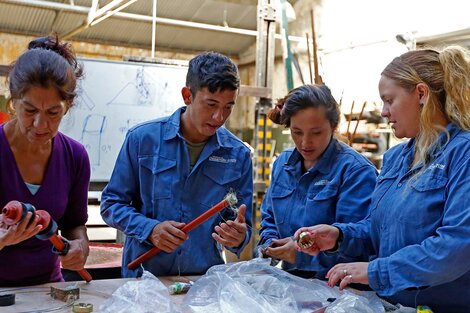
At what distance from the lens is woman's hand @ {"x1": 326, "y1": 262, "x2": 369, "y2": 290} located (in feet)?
5.11

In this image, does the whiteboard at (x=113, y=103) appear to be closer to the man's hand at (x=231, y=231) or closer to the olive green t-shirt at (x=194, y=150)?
the olive green t-shirt at (x=194, y=150)

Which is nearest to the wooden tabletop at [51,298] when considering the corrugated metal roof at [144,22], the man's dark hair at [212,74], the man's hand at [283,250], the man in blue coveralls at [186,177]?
the man in blue coveralls at [186,177]

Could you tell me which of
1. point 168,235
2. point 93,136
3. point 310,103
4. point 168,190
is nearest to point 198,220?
point 168,235

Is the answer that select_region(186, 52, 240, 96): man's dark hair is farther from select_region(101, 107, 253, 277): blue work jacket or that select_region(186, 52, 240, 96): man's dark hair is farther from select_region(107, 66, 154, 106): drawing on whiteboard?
select_region(107, 66, 154, 106): drawing on whiteboard

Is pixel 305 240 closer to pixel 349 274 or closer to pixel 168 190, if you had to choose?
pixel 349 274

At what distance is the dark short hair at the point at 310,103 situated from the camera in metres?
2.00

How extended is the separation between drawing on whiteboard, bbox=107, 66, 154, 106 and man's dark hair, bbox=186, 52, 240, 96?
3096mm

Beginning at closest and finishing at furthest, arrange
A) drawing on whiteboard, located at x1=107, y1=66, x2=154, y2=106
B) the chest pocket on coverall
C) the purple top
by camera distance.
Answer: the purple top, the chest pocket on coverall, drawing on whiteboard, located at x1=107, y1=66, x2=154, y2=106

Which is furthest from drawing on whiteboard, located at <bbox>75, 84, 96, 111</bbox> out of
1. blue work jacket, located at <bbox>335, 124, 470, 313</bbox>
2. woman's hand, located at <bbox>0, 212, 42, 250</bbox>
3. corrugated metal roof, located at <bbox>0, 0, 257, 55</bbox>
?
corrugated metal roof, located at <bbox>0, 0, 257, 55</bbox>

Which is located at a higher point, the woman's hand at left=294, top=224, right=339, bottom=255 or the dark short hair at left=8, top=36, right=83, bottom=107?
the dark short hair at left=8, top=36, right=83, bottom=107

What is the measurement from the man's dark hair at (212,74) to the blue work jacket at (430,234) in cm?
67

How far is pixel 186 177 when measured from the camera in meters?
1.99

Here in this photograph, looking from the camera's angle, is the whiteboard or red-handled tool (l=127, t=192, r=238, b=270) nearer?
red-handled tool (l=127, t=192, r=238, b=270)

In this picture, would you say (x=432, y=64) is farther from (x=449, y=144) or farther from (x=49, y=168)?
(x=49, y=168)
